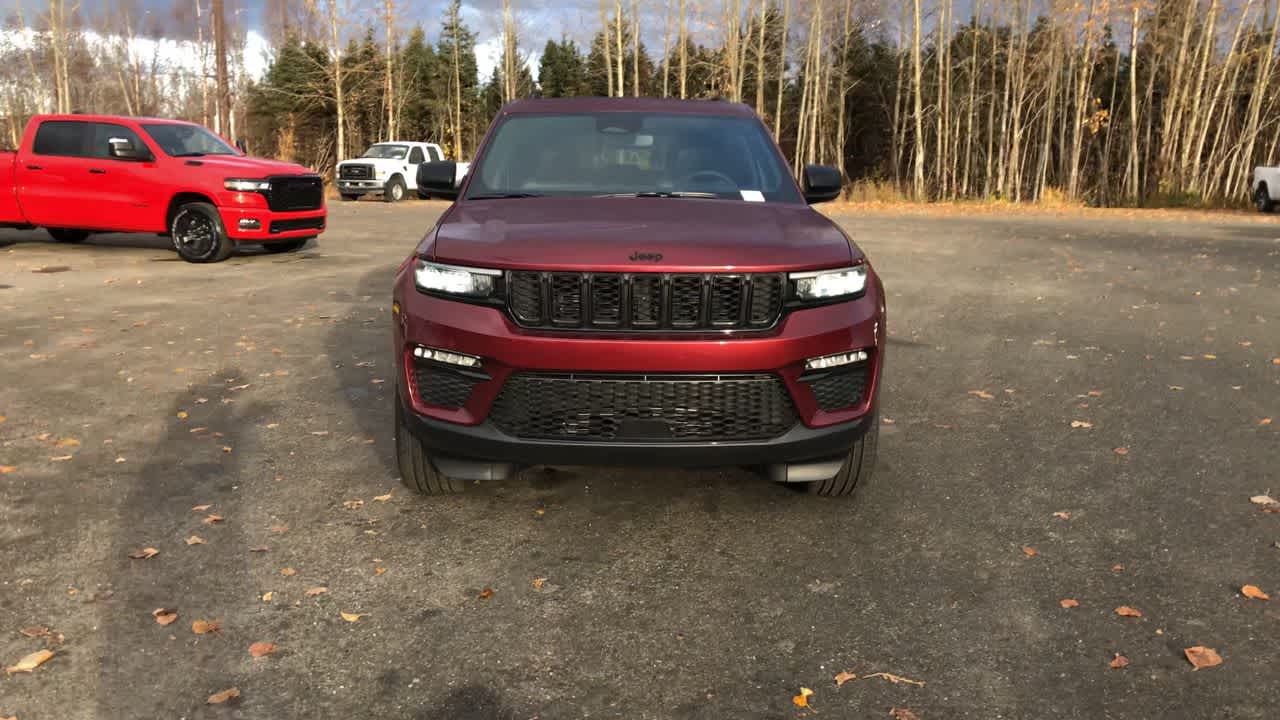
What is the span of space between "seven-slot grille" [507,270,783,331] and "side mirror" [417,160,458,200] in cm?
182

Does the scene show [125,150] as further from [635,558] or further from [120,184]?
[635,558]

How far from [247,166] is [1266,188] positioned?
2626cm

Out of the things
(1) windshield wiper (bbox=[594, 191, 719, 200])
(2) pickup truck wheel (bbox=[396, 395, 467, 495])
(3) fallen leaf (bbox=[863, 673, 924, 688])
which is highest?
(1) windshield wiper (bbox=[594, 191, 719, 200])

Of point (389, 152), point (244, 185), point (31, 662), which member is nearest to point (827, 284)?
point (31, 662)

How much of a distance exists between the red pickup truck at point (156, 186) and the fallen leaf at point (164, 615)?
1111cm

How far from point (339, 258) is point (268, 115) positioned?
55695 millimetres

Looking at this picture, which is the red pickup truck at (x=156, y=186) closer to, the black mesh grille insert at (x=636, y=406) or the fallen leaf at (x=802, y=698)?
the black mesh grille insert at (x=636, y=406)

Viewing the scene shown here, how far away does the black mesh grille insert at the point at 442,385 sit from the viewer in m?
3.94

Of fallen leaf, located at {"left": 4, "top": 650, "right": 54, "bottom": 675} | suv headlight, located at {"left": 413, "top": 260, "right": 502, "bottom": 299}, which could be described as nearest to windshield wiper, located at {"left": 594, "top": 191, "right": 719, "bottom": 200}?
suv headlight, located at {"left": 413, "top": 260, "right": 502, "bottom": 299}

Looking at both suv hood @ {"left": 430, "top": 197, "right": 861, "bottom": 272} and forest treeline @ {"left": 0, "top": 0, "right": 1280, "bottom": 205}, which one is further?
forest treeline @ {"left": 0, "top": 0, "right": 1280, "bottom": 205}

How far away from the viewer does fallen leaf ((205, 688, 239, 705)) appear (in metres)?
2.94

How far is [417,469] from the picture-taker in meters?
4.52

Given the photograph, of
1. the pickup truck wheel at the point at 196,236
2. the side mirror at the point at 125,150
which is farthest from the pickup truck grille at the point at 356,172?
the pickup truck wheel at the point at 196,236

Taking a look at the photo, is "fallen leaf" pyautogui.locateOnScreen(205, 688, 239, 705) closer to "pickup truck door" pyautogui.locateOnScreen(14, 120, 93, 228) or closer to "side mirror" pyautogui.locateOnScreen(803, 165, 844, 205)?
"side mirror" pyautogui.locateOnScreen(803, 165, 844, 205)
